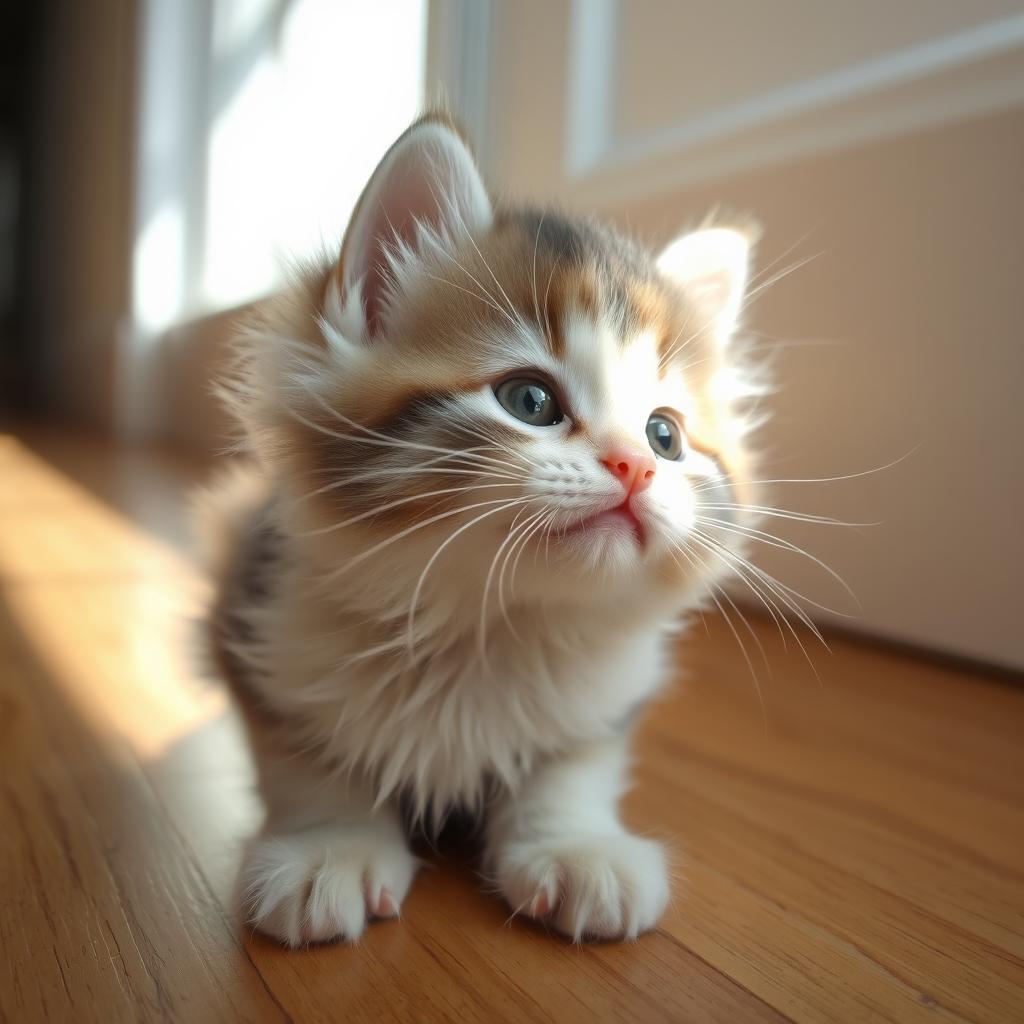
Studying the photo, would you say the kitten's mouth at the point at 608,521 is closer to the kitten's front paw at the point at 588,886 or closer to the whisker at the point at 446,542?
the whisker at the point at 446,542

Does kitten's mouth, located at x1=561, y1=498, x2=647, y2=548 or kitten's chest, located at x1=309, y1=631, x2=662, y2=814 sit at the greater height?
kitten's mouth, located at x1=561, y1=498, x2=647, y2=548

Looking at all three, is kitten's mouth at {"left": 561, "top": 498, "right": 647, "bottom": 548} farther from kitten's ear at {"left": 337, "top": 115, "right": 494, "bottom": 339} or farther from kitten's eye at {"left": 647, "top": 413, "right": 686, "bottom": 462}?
kitten's ear at {"left": 337, "top": 115, "right": 494, "bottom": 339}

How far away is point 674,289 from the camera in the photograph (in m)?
0.82

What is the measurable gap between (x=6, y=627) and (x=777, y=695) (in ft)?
3.33

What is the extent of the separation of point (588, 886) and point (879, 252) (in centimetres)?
102

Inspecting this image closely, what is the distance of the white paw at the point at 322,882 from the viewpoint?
1.89 ft

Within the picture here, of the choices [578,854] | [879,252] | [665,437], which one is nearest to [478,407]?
[665,437]

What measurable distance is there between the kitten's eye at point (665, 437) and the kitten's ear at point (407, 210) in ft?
0.69

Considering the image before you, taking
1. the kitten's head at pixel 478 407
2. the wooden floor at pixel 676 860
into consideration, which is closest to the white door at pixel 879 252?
the wooden floor at pixel 676 860

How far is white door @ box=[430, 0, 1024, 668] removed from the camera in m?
1.18

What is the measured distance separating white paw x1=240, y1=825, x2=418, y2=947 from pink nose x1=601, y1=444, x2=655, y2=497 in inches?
11.9

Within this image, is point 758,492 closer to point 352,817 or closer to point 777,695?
point 777,695

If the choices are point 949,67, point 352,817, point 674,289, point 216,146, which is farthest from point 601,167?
point 216,146

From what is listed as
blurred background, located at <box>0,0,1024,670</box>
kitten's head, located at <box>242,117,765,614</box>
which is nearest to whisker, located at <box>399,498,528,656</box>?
kitten's head, located at <box>242,117,765,614</box>
